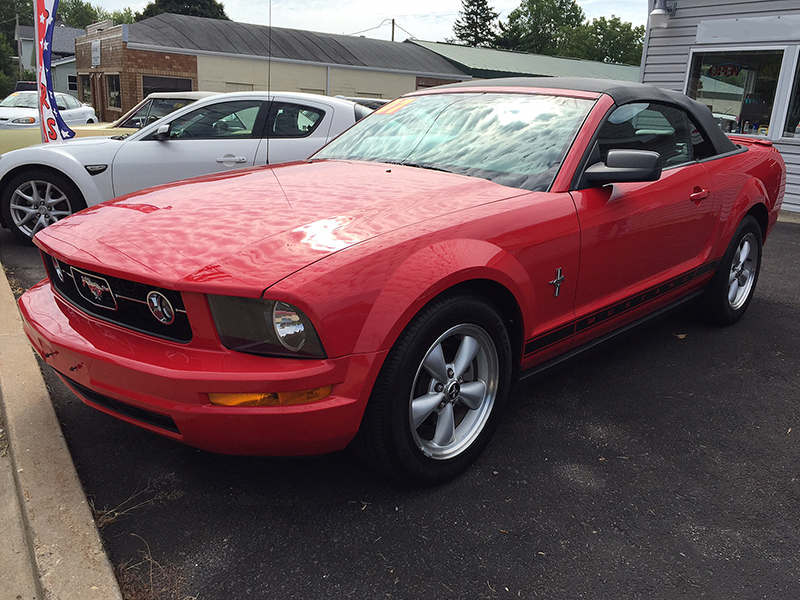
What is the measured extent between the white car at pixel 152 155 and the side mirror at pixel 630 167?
4.06m

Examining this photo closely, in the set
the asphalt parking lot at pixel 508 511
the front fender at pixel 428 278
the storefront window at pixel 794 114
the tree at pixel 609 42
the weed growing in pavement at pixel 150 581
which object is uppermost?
the tree at pixel 609 42

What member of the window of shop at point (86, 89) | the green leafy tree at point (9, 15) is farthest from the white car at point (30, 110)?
the green leafy tree at point (9, 15)

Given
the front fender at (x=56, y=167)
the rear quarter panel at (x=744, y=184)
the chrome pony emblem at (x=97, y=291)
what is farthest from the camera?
the front fender at (x=56, y=167)

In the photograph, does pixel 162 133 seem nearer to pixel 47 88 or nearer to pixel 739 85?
pixel 47 88

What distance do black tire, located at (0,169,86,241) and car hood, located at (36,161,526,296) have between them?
12.5ft

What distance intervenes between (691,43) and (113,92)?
2328 cm

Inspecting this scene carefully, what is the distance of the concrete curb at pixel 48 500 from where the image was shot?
77.3 inches

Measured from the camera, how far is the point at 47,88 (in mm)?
7594

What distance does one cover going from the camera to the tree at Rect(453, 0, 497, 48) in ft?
254

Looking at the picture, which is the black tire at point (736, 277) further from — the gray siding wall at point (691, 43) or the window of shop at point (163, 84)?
the window of shop at point (163, 84)

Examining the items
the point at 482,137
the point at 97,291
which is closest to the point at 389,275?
the point at 97,291

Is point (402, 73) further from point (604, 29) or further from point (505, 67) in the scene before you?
point (604, 29)

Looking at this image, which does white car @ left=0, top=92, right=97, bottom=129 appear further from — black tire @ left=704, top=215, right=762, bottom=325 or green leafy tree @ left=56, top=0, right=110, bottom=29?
green leafy tree @ left=56, top=0, right=110, bottom=29

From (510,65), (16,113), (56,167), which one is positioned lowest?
(56,167)
